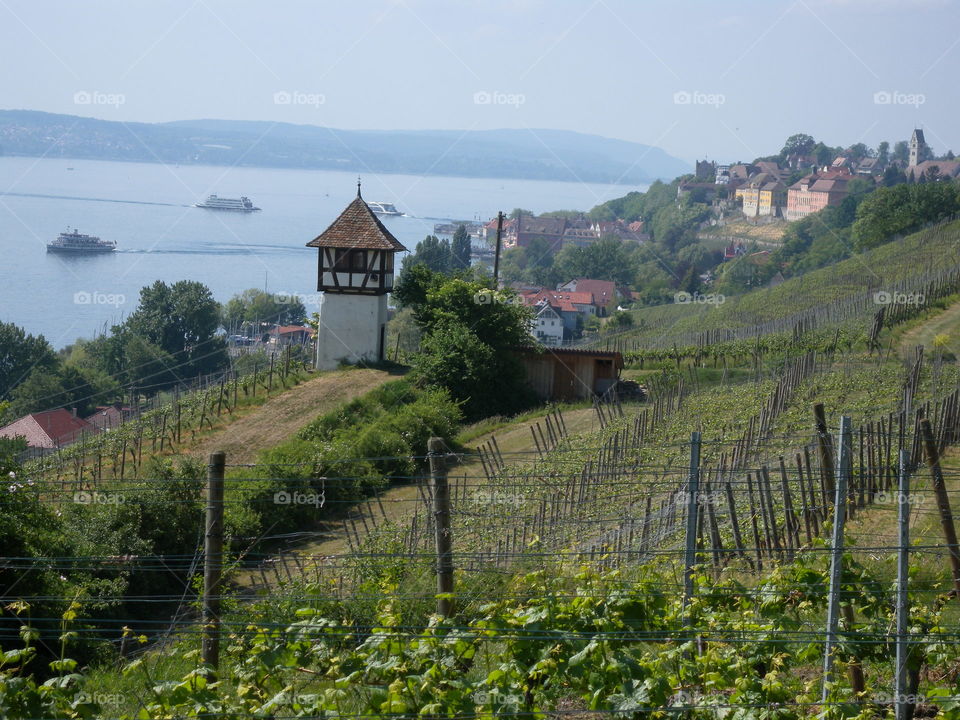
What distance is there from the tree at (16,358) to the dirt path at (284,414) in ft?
117

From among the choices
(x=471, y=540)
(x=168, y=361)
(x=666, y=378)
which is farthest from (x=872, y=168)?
(x=471, y=540)

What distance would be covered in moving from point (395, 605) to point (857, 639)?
3.43m

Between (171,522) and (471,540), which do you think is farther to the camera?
(171,522)

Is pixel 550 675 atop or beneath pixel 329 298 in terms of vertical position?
beneath

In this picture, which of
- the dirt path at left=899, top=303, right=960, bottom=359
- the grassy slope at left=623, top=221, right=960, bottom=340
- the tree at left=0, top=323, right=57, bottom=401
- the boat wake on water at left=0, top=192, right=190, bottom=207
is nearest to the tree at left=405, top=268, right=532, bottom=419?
the dirt path at left=899, top=303, right=960, bottom=359

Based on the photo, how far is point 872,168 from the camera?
184m

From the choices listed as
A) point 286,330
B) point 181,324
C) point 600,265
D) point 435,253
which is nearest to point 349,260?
point 181,324

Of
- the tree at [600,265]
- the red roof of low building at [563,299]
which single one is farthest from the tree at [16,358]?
the tree at [600,265]

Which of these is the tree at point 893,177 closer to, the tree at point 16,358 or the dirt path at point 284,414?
the tree at point 16,358

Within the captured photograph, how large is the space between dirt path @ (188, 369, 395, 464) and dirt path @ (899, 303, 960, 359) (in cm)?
1562

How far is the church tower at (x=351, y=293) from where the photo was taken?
3353 cm

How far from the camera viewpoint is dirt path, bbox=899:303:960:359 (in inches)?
1129

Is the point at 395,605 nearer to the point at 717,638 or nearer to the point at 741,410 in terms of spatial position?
the point at 717,638

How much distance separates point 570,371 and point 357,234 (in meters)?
8.73
